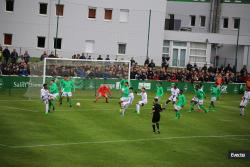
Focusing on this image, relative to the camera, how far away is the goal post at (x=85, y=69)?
54.4m

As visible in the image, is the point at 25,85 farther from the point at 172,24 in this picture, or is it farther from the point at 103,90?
the point at 172,24

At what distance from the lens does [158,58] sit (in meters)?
77.4

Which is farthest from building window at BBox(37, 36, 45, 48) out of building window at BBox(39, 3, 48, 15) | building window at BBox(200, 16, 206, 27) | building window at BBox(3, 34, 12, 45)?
building window at BBox(200, 16, 206, 27)

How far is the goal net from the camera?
54.5 metres

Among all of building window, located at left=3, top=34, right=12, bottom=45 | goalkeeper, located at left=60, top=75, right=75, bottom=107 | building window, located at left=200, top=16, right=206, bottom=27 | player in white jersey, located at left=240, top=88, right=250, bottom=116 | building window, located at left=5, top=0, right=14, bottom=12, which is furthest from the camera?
building window, located at left=200, top=16, right=206, bottom=27

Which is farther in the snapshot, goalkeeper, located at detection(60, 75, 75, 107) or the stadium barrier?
the stadium barrier

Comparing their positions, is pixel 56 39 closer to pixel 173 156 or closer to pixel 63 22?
pixel 63 22

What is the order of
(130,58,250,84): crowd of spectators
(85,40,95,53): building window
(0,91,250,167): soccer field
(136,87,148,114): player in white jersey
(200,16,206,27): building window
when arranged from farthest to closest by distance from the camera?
1. (200,16,206,27): building window
2. (85,40,95,53): building window
3. (130,58,250,84): crowd of spectators
4. (136,87,148,114): player in white jersey
5. (0,91,250,167): soccer field

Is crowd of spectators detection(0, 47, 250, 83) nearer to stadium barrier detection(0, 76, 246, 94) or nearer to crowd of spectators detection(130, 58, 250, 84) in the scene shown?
crowd of spectators detection(130, 58, 250, 84)

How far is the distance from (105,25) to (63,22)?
4612 millimetres

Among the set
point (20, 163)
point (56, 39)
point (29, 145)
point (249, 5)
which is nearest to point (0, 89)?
point (56, 39)

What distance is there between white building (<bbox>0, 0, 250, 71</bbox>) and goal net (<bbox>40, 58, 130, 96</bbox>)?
11.2 m

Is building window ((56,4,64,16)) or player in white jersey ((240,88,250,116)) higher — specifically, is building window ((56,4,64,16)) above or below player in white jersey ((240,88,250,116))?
above

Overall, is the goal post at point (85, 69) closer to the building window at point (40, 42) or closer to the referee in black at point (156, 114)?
the referee in black at point (156, 114)
